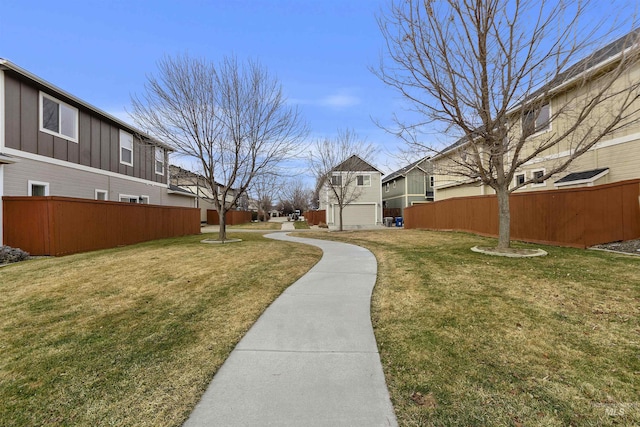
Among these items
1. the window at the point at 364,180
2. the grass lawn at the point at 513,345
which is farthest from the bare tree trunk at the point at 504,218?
the window at the point at 364,180

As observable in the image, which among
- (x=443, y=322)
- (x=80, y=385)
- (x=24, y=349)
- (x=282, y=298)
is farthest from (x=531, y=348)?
(x=24, y=349)

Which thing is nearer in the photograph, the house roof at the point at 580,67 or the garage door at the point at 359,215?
the house roof at the point at 580,67

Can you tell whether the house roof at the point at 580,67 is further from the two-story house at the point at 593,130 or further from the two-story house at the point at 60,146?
the two-story house at the point at 60,146

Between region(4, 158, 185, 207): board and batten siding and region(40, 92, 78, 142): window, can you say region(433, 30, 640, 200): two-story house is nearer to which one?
region(4, 158, 185, 207): board and batten siding

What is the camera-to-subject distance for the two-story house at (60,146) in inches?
392

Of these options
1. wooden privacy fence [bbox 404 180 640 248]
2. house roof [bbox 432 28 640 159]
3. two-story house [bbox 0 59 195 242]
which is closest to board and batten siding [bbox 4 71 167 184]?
two-story house [bbox 0 59 195 242]

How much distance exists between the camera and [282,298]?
4984mm

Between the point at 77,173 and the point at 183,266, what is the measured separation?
9275 mm

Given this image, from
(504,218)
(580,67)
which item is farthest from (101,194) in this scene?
(580,67)

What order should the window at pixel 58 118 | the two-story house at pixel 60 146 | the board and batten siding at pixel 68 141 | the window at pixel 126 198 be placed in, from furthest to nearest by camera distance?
the window at pixel 126 198 < the window at pixel 58 118 < the board and batten siding at pixel 68 141 < the two-story house at pixel 60 146

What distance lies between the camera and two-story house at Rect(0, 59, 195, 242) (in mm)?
9961

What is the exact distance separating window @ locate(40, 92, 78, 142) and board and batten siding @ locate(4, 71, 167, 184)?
16 cm

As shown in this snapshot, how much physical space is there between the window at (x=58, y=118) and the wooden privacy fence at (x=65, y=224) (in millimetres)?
3268

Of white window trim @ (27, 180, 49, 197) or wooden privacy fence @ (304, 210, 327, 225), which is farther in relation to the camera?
wooden privacy fence @ (304, 210, 327, 225)
